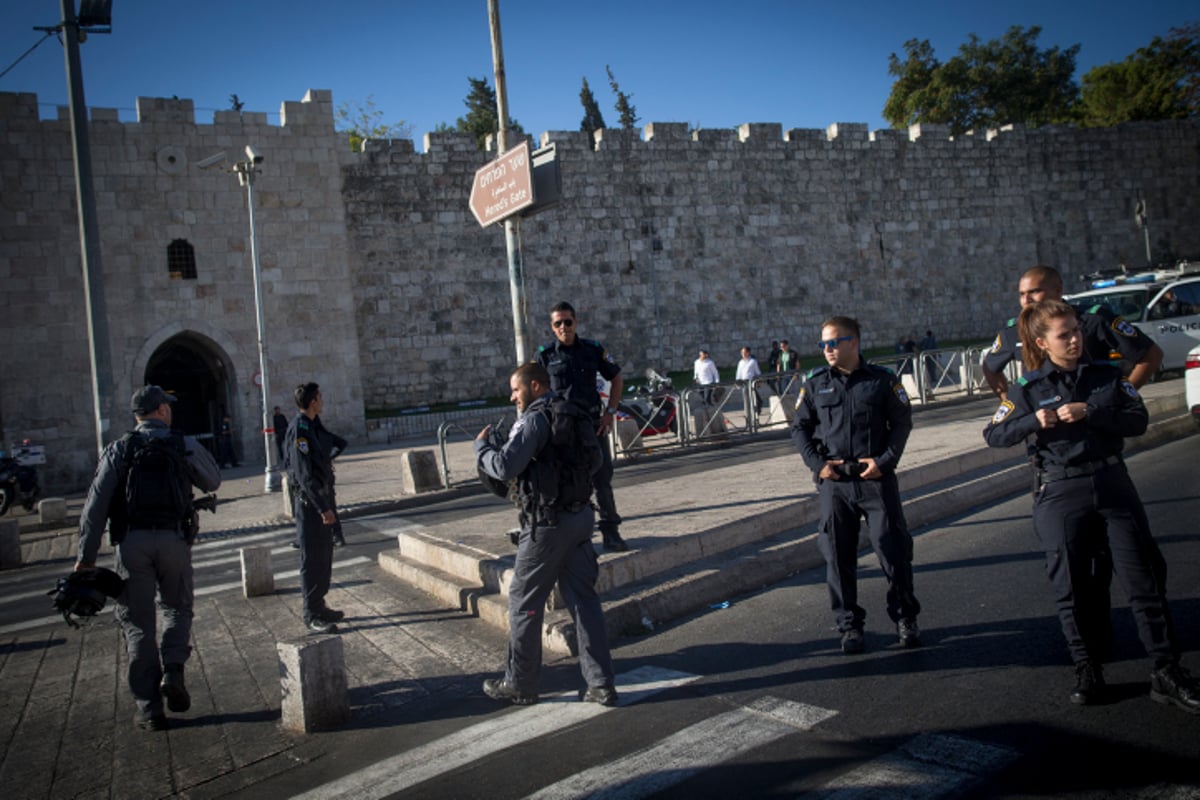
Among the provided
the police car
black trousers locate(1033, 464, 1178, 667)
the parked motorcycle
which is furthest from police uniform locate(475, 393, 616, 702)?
the police car

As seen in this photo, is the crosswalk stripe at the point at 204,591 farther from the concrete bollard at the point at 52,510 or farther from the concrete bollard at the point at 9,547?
the concrete bollard at the point at 52,510

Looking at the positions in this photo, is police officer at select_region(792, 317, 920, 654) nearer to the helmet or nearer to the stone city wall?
the helmet

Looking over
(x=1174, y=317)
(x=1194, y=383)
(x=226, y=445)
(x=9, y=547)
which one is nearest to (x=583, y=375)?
(x=1194, y=383)

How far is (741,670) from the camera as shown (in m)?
4.56

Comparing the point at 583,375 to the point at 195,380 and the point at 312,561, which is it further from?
the point at 195,380

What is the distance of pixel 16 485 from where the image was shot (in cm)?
1462

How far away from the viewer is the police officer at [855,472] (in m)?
4.51

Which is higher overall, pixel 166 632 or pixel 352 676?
pixel 166 632

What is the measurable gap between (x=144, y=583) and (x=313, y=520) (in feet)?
5.12

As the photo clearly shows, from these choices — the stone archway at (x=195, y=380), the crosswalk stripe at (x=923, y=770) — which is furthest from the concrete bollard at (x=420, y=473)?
the crosswalk stripe at (x=923, y=770)

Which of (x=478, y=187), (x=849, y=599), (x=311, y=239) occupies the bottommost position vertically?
(x=849, y=599)

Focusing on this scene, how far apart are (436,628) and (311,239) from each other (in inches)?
657

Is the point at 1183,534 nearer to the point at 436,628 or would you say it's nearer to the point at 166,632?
the point at 436,628

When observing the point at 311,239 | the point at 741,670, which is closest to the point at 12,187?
the point at 311,239
